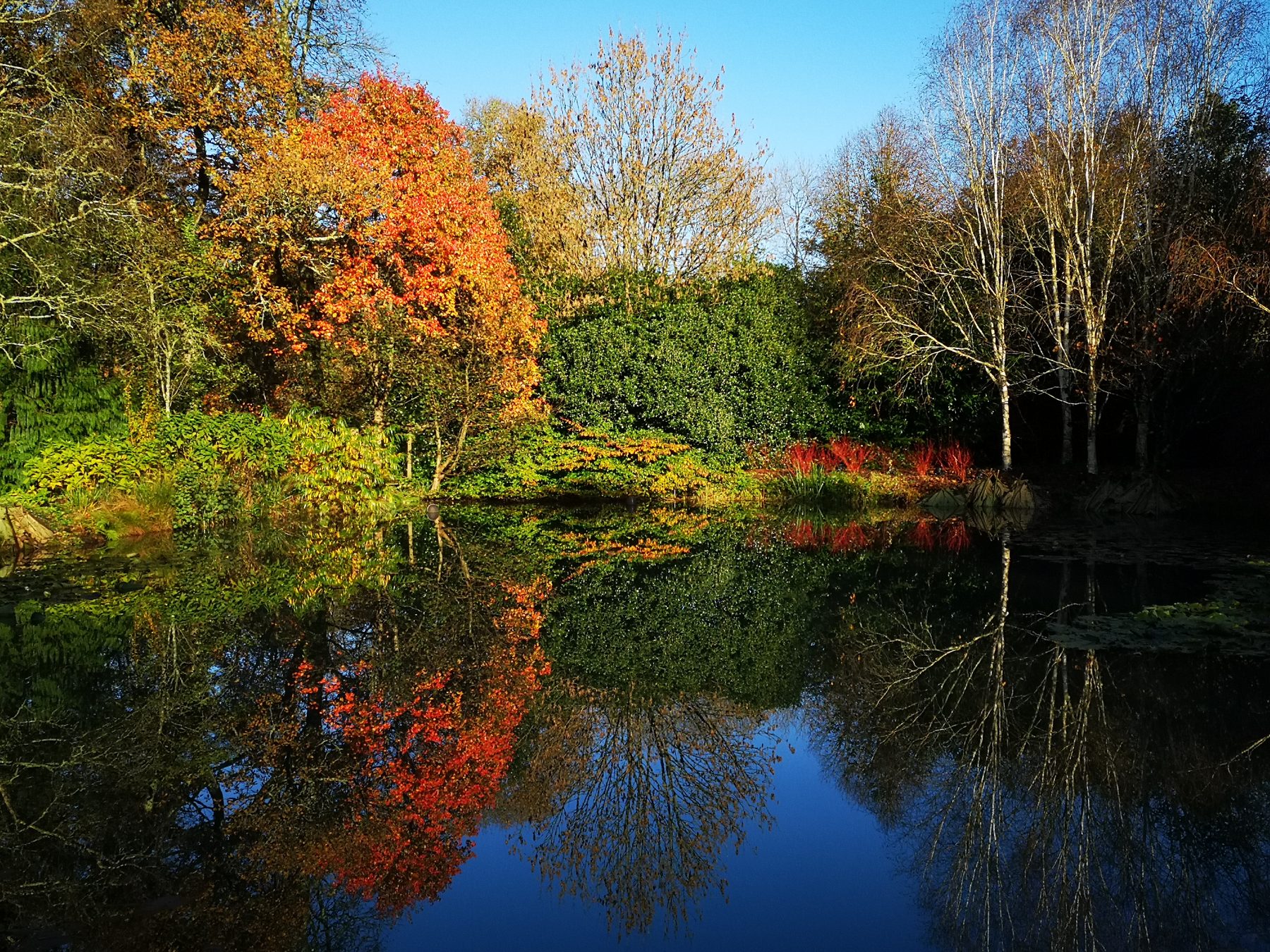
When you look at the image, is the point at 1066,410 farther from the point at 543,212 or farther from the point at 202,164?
the point at 202,164

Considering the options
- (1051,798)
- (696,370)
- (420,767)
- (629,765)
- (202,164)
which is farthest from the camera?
(696,370)

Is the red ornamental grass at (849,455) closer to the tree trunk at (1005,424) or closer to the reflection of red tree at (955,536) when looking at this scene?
the tree trunk at (1005,424)

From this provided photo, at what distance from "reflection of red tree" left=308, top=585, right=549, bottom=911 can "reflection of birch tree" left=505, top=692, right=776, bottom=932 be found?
23cm

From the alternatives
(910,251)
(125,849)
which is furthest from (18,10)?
A: (910,251)

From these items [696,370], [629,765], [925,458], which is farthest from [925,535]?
[629,765]

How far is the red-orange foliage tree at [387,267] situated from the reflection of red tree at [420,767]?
9971 millimetres

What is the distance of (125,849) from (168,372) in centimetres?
1085

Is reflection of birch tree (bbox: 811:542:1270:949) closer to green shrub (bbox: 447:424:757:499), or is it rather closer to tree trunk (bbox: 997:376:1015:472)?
green shrub (bbox: 447:424:757:499)

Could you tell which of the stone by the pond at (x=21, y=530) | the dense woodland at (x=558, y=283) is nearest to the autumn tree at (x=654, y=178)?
the dense woodland at (x=558, y=283)

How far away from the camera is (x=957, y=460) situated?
1709 cm

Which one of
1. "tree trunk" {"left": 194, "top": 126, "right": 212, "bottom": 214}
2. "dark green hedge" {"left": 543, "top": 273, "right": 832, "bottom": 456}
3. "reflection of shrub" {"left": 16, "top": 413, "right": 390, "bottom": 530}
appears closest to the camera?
"reflection of shrub" {"left": 16, "top": 413, "right": 390, "bottom": 530}

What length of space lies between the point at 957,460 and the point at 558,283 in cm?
889

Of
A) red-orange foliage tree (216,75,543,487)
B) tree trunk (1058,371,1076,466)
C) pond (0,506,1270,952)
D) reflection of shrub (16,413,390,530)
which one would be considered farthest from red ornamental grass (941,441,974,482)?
reflection of shrub (16,413,390,530)

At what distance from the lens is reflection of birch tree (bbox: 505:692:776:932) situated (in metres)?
3.55
